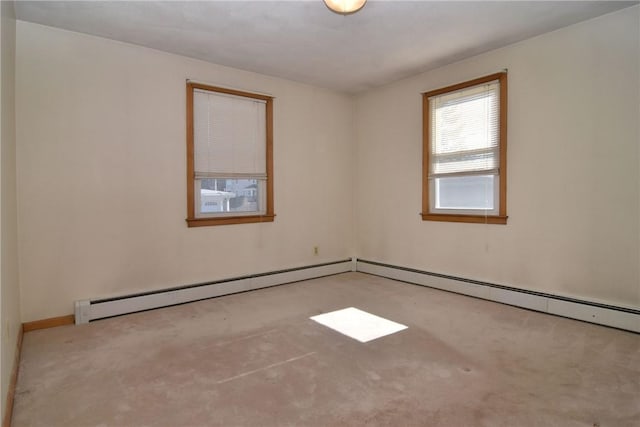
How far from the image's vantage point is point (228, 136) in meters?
4.39

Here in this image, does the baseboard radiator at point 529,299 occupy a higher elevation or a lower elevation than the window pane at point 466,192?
lower

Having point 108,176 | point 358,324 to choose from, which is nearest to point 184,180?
point 108,176

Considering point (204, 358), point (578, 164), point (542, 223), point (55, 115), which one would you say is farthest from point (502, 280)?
point (55, 115)

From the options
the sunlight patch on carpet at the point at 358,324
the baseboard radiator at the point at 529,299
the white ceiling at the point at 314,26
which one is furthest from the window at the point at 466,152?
the sunlight patch on carpet at the point at 358,324

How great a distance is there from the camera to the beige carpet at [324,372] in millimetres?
1967

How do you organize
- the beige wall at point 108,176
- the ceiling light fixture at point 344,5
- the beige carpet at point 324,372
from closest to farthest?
the beige carpet at point 324,372 → the ceiling light fixture at point 344,5 → the beige wall at point 108,176

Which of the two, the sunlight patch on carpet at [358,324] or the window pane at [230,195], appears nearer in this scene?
the sunlight patch on carpet at [358,324]

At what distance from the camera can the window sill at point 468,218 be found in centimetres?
397

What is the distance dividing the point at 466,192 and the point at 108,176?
3.89 m

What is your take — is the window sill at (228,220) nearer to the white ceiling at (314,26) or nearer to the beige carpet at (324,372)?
the beige carpet at (324,372)

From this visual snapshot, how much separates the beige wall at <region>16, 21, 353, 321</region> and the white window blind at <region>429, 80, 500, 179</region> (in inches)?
79.6

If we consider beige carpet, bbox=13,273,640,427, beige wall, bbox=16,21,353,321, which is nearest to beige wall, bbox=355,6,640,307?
beige carpet, bbox=13,273,640,427

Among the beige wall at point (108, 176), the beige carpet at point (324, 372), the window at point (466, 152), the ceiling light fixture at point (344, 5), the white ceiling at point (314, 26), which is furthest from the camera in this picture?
the window at point (466, 152)

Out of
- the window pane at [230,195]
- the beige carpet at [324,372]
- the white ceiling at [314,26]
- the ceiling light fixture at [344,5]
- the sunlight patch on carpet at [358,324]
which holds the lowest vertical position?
the beige carpet at [324,372]
